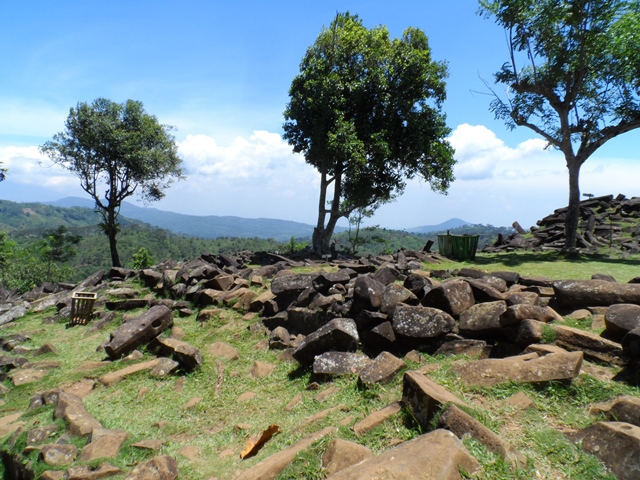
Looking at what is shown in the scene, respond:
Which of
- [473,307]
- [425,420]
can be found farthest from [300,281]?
[425,420]

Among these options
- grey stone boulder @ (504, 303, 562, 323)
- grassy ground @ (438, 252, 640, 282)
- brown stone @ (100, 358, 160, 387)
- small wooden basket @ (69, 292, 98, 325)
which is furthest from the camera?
small wooden basket @ (69, 292, 98, 325)

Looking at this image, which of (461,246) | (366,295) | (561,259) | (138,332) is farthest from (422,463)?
(561,259)

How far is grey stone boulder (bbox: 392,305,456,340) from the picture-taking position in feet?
20.5

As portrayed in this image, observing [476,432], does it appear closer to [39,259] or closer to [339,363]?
[339,363]

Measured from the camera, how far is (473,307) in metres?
6.45

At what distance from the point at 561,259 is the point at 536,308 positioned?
11.2 meters

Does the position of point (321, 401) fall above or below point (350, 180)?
below

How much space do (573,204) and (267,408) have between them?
57.2ft

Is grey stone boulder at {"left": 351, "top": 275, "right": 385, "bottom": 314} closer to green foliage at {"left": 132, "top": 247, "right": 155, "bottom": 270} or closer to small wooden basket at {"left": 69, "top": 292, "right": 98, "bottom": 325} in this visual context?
small wooden basket at {"left": 69, "top": 292, "right": 98, "bottom": 325}

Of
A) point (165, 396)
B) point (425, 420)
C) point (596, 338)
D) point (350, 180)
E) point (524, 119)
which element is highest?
point (524, 119)

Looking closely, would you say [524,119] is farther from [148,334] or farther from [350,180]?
[148,334]

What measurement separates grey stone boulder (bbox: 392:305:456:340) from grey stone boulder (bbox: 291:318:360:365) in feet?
2.53

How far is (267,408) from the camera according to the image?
235 inches

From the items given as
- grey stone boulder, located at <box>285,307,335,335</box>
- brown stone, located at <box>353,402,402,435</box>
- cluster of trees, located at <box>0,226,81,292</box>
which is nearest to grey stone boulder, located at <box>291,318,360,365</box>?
grey stone boulder, located at <box>285,307,335,335</box>
